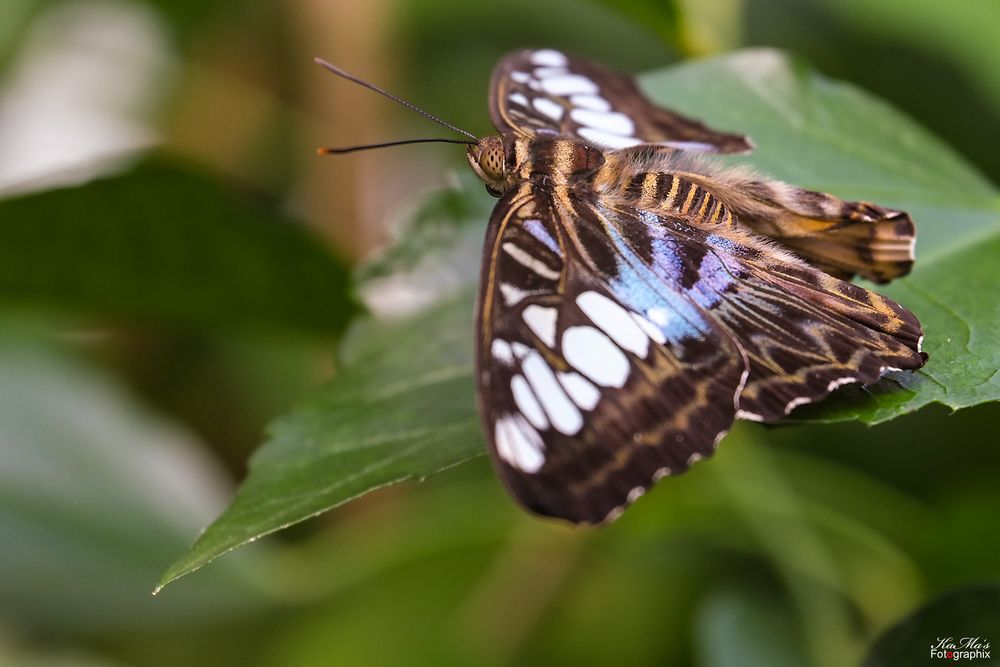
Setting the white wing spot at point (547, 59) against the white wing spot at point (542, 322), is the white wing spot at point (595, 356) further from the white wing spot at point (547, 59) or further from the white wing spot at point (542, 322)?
the white wing spot at point (547, 59)

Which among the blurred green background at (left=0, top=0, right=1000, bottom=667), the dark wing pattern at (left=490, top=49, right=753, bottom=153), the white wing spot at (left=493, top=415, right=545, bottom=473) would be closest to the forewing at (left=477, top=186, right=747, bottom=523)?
the white wing spot at (left=493, top=415, right=545, bottom=473)

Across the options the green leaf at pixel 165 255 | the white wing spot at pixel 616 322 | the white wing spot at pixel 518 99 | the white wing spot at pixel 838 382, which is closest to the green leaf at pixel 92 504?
the green leaf at pixel 165 255

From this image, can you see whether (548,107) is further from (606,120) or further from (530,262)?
(530,262)

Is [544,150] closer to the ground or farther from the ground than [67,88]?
farther from the ground

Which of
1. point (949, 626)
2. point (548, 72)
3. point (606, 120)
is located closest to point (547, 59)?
point (548, 72)

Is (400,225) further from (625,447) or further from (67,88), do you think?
(67,88)

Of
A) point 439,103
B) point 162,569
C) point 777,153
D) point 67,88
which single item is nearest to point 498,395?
point 777,153
